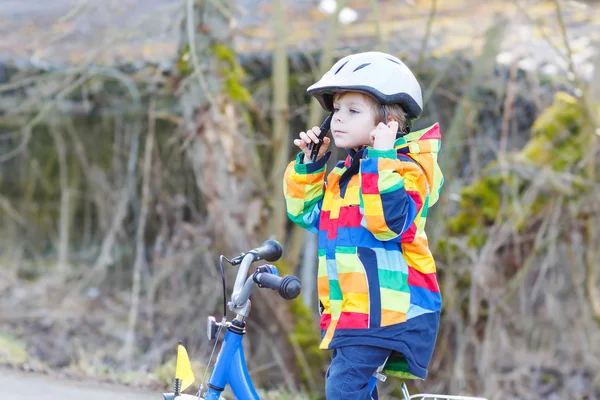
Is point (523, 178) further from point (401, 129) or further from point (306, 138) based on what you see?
point (306, 138)

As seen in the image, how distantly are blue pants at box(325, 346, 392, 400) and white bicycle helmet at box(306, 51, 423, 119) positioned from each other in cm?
87

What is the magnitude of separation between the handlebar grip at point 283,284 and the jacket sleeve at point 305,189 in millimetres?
307

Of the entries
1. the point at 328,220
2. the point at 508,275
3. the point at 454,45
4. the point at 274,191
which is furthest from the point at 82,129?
the point at 328,220

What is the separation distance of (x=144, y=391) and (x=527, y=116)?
457 cm

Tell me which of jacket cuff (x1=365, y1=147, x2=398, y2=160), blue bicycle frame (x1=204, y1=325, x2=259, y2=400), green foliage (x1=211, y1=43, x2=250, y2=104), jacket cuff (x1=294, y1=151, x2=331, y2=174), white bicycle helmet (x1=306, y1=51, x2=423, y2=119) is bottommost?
blue bicycle frame (x1=204, y1=325, x2=259, y2=400)

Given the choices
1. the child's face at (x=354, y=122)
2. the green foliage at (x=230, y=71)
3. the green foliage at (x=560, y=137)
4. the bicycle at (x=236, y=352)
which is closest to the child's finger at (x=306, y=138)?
the child's face at (x=354, y=122)

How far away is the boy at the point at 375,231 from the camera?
2.68 meters

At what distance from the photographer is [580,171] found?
20.8 feet

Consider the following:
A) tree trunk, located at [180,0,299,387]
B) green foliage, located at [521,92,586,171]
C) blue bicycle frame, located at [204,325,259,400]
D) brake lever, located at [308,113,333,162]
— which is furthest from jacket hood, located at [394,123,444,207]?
green foliage, located at [521,92,586,171]

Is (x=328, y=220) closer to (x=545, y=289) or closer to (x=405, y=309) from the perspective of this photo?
(x=405, y=309)

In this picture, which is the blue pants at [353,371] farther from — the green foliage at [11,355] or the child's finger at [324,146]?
the green foliage at [11,355]

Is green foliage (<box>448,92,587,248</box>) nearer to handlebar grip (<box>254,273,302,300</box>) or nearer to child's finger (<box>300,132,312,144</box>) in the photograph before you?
child's finger (<box>300,132,312,144</box>)

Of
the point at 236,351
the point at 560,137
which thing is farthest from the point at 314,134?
the point at 560,137

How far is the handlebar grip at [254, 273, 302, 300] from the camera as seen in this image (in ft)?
8.66
